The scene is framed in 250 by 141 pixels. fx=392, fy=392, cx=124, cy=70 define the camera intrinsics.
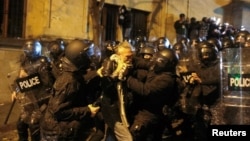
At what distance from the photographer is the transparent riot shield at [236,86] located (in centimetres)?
481

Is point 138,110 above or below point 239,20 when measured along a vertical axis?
below

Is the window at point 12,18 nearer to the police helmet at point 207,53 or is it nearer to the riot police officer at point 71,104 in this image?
the police helmet at point 207,53

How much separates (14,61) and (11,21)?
1398 mm

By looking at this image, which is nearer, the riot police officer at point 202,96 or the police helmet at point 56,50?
the riot police officer at point 202,96

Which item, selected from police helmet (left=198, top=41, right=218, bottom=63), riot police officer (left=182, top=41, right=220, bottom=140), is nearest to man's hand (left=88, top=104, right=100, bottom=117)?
riot police officer (left=182, top=41, right=220, bottom=140)

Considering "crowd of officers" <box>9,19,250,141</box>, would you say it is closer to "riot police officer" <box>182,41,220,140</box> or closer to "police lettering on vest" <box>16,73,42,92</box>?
"riot police officer" <box>182,41,220,140</box>

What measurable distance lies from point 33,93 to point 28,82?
27 centimetres

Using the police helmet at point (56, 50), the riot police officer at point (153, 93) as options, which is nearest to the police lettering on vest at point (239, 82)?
the riot police officer at point (153, 93)

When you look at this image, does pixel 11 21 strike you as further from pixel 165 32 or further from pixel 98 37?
pixel 165 32

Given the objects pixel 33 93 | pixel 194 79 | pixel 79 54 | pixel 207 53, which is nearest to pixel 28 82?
pixel 33 93

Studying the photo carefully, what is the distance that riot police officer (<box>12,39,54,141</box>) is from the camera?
6.23 metres

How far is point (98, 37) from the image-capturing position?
1170 cm

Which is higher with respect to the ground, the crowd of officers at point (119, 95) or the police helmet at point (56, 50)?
the police helmet at point (56, 50)

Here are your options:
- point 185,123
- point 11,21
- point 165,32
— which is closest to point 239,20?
point 165,32
